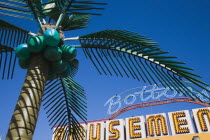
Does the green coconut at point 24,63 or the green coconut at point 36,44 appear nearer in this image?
the green coconut at point 36,44

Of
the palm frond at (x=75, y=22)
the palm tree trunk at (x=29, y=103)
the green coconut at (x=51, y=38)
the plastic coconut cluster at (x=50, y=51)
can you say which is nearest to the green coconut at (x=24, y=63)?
the plastic coconut cluster at (x=50, y=51)

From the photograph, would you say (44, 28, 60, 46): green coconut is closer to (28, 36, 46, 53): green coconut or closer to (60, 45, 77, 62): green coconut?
(28, 36, 46, 53): green coconut

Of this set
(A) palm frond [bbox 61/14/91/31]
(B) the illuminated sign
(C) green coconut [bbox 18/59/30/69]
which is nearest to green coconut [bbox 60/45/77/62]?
(C) green coconut [bbox 18/59/30/69]

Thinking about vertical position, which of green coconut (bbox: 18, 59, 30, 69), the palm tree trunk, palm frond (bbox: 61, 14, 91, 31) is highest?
palm frond (bbox: 61, 14, 91, 31)

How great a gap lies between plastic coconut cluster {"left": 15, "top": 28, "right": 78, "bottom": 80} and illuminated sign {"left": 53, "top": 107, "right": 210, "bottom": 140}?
15.9 metres

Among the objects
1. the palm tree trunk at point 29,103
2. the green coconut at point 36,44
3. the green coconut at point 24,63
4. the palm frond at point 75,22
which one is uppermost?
the palm frond at point 75,22

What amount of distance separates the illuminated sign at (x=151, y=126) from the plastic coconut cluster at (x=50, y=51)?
15.9 meters

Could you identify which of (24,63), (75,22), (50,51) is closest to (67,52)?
(50,51)

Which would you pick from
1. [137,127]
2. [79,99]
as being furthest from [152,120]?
[79,99]

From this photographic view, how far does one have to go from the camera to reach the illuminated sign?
17.0 m

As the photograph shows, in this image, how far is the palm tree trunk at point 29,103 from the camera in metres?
1.74

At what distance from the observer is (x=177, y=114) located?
18.1 meters

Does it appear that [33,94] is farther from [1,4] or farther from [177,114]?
[177,114]

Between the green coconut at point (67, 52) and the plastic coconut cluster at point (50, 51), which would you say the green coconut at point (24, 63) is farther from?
the green coconut at point (67, 52)
